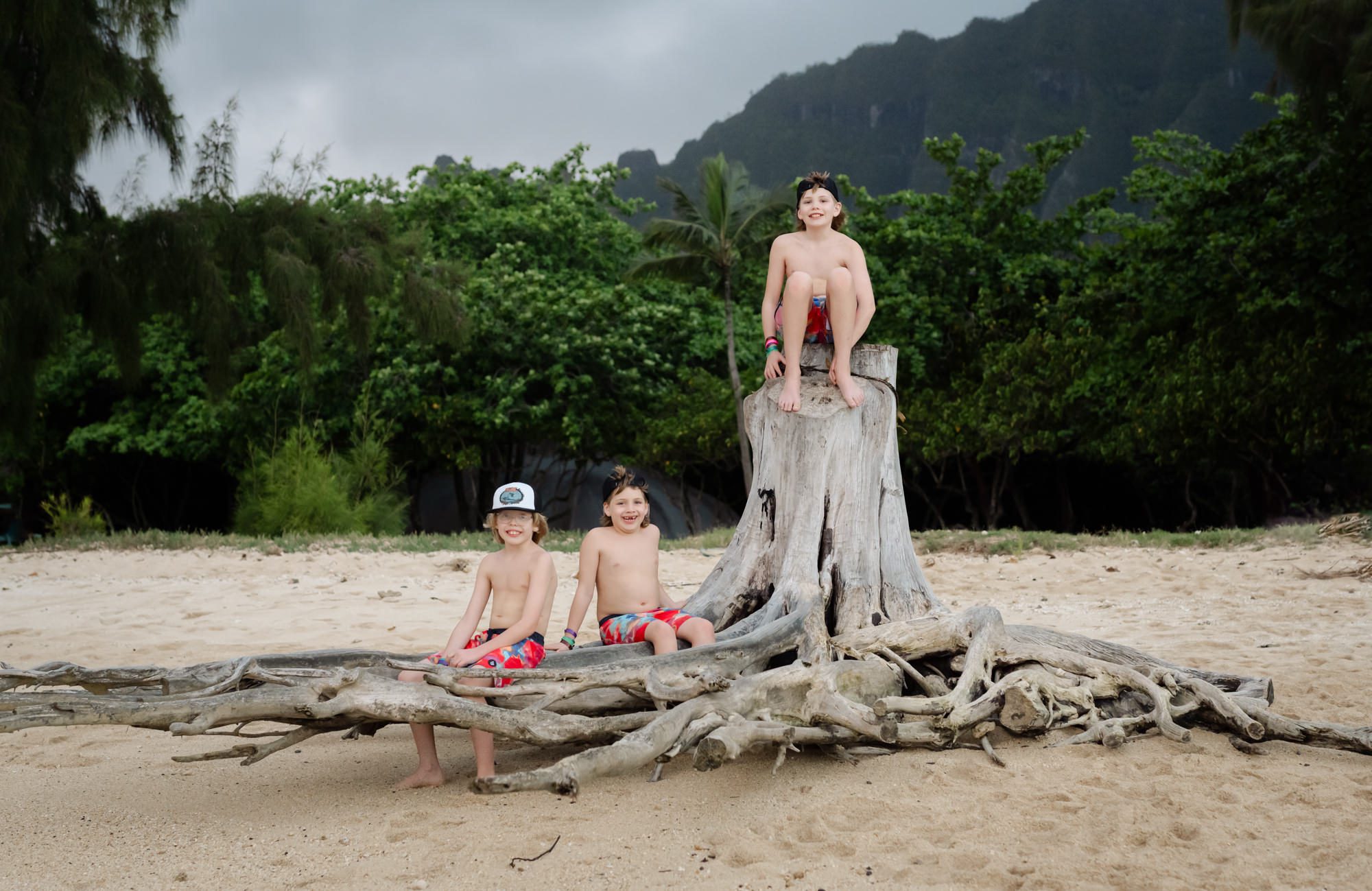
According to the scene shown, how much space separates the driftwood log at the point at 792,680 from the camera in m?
3.05

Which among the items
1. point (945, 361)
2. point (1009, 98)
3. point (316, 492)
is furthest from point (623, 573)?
point (1009, 98)

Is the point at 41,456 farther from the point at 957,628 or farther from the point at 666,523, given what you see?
the point at 957,628

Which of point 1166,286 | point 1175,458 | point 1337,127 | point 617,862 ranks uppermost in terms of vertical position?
point 1337,127

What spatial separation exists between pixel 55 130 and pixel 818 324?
307 inches

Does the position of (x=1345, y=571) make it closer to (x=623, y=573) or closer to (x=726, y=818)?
(x=623, y=573)

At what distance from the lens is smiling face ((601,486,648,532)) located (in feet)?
12.9

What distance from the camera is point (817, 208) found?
14.2 feet

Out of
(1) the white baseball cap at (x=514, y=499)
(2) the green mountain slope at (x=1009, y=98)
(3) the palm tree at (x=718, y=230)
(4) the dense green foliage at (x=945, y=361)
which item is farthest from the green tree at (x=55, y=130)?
(2) the green mountain slope at (x=1009, y=98)

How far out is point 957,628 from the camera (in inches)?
154

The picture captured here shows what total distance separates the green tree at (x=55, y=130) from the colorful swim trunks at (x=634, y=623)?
740 cm

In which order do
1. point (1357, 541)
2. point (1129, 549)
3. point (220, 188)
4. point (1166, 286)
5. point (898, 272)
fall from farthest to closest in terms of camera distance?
point (898, 272), point (1166, 286), point (220, 188), point (1129, 549), point (1357, 541)

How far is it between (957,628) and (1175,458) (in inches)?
545

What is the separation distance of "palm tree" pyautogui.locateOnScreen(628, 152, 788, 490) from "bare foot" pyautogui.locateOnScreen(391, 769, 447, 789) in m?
13.8

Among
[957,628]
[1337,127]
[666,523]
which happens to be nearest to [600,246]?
[666,523]
